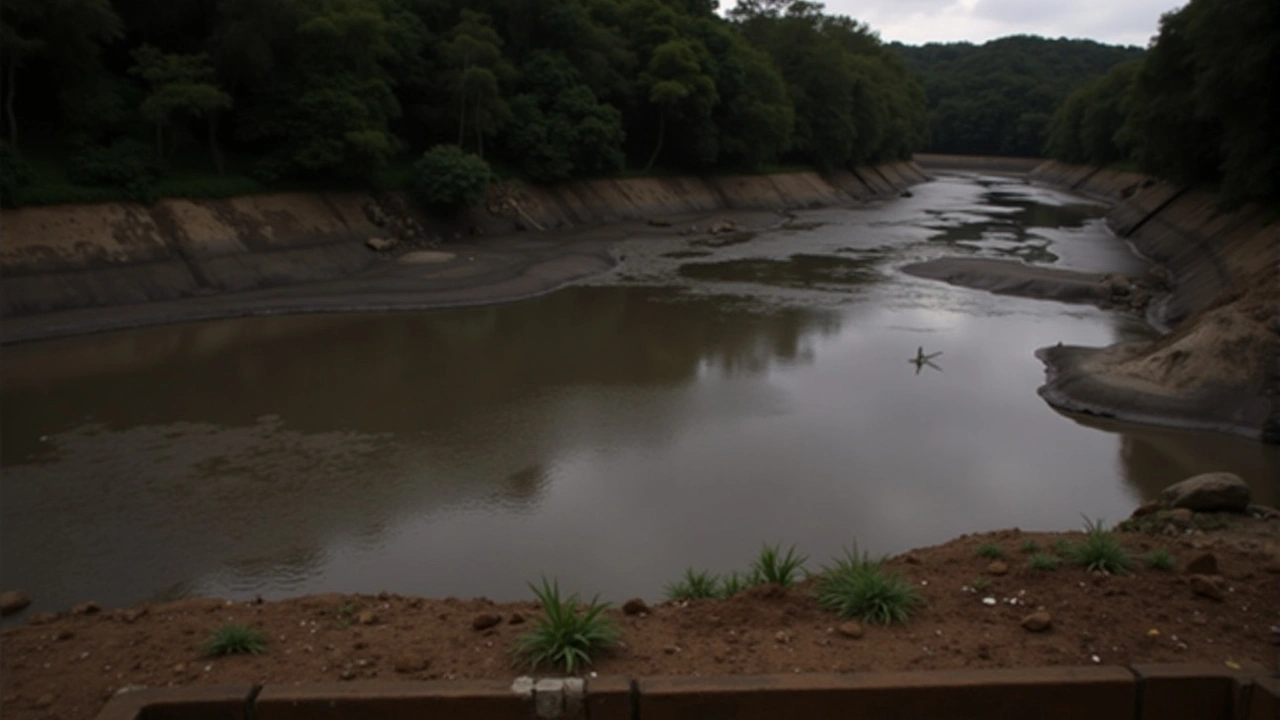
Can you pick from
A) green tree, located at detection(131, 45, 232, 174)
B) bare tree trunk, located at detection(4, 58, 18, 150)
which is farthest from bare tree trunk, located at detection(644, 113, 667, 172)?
bare tree trunk, located at detection(4, 58, 18, 150)

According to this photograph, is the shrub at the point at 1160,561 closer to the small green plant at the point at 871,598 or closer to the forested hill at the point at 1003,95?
the small green plant at the point at 871,598

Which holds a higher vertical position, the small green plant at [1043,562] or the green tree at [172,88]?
the green tree at [172,88]

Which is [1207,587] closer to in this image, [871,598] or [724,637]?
[871,598]

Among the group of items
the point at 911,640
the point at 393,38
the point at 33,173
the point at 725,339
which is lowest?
the point at 725,339

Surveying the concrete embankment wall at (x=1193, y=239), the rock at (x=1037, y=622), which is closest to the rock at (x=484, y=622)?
the rock at (x=1037, y=622)

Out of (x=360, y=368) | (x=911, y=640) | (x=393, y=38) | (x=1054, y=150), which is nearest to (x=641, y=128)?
(x=393, y=38)

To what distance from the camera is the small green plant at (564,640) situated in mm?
5406

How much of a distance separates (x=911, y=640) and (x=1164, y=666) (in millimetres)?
1379

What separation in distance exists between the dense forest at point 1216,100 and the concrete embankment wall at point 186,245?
24.7 m

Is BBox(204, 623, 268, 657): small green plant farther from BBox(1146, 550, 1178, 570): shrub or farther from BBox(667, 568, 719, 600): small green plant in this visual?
BBox(1146, 550, 1178, 570): shrub

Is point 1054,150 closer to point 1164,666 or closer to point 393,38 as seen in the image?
point 393,38

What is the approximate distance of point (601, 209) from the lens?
4409cm

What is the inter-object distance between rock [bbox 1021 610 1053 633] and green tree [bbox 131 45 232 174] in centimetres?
2533

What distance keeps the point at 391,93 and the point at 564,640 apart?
32.5m
